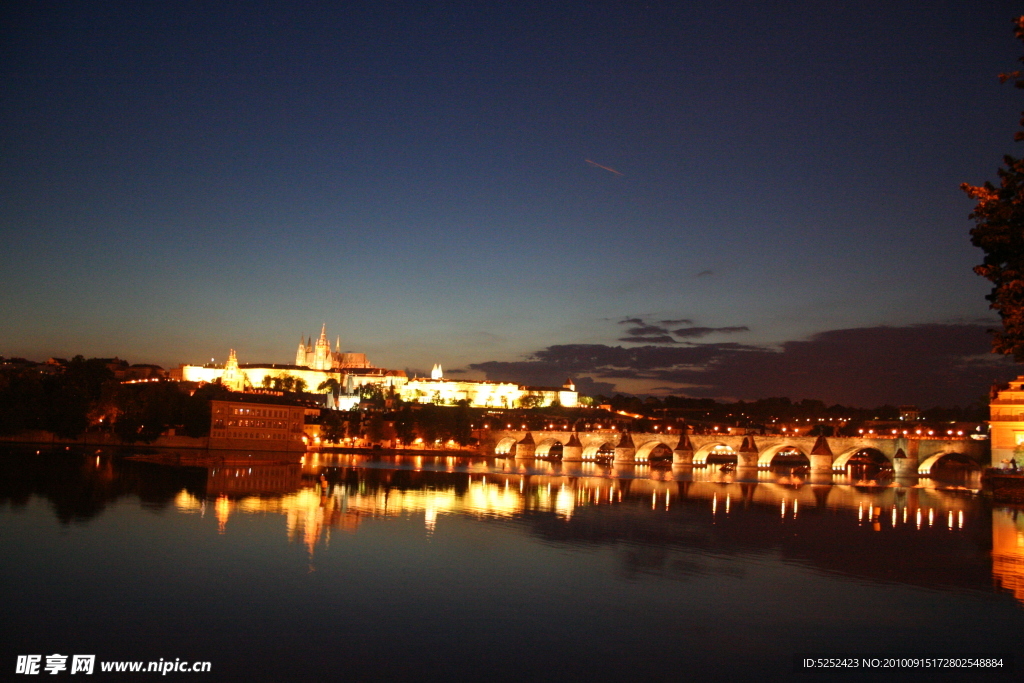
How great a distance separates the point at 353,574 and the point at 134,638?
18.9 feet

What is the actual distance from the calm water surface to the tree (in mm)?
5644

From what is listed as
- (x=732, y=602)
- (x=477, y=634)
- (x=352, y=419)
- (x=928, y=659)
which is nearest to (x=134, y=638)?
(x=477, y=634)

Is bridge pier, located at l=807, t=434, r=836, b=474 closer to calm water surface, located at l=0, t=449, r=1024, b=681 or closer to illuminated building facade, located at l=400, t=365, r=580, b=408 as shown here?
calm water surface, located at l=0, t=449, r=1024, b=681

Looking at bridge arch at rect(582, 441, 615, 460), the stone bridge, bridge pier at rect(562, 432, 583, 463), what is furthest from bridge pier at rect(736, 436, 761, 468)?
bridge pier at rect(562, 432, 583, 463)

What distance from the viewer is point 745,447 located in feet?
234

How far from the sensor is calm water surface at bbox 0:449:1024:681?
1318cm

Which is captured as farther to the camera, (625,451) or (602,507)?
(625,451)

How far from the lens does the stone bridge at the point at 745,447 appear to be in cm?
6284

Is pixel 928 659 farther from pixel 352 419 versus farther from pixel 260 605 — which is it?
pixel 352 419

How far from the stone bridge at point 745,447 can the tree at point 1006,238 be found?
Result: 5186 cm

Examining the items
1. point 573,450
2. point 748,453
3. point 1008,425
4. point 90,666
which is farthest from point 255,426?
point 90,666

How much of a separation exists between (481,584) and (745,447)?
57153 mm

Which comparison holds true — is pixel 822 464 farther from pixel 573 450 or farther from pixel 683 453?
pixel 573 450

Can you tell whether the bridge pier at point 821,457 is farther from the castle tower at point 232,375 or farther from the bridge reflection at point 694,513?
the castle tower at point 232,375
